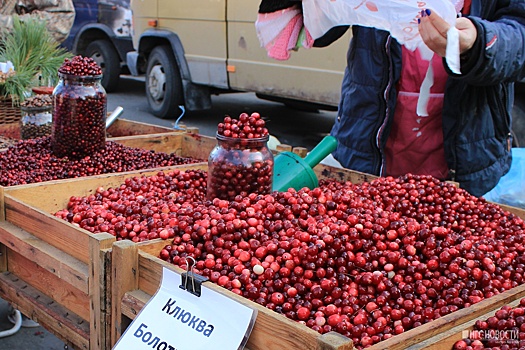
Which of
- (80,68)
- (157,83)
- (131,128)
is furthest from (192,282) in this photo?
(157,83)

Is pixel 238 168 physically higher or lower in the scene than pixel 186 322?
higher

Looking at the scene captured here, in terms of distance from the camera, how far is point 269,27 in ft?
10.4

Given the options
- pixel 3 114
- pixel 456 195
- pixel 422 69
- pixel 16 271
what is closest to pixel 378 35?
pixel 422 69

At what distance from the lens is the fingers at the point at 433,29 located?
2.32m

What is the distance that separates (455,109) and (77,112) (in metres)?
1.75

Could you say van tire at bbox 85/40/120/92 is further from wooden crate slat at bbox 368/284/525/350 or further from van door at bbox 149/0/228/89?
wooden crate slat at bbox 368/284/525/350

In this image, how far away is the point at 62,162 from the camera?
9.89ft

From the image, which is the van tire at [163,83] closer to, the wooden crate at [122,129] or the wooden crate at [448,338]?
the wooden crate at [122,129]

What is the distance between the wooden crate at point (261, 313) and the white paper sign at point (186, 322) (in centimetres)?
3

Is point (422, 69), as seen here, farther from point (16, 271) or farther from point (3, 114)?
point (3, 114)

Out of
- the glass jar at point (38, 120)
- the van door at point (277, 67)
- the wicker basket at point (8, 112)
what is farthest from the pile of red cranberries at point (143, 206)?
the van door at point (277, 67)

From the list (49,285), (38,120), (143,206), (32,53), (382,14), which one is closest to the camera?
(49,285)

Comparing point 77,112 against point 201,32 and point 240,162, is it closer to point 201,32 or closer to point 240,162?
point 240,162

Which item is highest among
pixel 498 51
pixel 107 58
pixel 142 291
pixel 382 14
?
pixel 382 14
